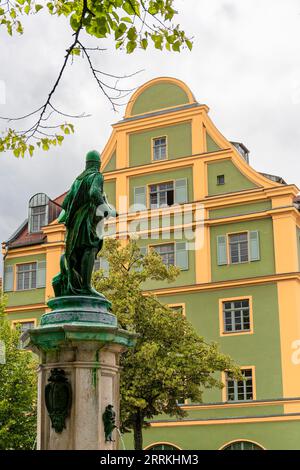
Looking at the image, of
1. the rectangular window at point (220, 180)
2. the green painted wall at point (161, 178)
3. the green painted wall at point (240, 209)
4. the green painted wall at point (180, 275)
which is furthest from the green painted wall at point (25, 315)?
the rectangular window at point (220, 180)

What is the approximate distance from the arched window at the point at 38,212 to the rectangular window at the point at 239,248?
32.7ft

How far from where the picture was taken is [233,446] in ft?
92.1

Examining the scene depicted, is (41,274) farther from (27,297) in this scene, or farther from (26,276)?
(27,297)

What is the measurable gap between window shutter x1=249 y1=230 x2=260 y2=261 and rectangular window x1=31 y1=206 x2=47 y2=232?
1102 centimetres

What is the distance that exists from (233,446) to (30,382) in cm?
795

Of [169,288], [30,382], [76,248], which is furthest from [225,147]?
[76,248]

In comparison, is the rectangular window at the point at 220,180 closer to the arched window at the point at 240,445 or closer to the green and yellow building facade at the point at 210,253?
the green and yellow building facade at the point at 210,253

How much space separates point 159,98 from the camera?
109 feet

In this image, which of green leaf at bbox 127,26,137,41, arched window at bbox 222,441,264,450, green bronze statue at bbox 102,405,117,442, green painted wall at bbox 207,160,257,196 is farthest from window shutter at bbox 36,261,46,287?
green leaf at bbox 127,26,137,41

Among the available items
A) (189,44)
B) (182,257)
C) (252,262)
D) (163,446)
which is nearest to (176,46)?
(189,44)

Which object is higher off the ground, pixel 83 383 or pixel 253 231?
pixel 253 231

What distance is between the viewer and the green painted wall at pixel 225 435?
27.2 meters

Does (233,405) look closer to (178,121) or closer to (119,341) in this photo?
(178,121)

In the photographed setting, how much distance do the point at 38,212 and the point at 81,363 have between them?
28.0 m
